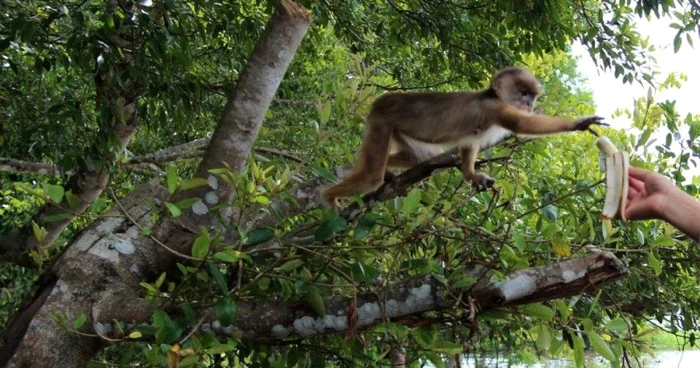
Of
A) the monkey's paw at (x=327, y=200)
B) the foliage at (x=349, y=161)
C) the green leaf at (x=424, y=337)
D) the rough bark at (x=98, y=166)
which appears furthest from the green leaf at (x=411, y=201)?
the rough bark at (x=98, y=166)

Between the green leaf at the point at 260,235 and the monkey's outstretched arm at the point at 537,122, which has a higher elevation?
the monkey's outstretched arm at the point at 537,122

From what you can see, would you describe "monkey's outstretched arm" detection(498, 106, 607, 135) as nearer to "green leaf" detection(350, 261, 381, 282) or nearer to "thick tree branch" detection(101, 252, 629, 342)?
"thick tree branch" detection(101, 252, 629, 342)

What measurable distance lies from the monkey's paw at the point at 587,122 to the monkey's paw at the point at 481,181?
0.48 m

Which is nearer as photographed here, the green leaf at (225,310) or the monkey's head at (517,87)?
the green leaf at (225,310)

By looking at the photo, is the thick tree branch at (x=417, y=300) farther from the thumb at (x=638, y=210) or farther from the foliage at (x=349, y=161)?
the thumb at (x=638, y=210)

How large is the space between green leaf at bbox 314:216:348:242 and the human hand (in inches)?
44.1

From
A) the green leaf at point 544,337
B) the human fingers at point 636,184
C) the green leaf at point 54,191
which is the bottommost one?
the green leaf at point 54,191

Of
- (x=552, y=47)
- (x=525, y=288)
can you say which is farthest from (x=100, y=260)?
(x=552, y=47)

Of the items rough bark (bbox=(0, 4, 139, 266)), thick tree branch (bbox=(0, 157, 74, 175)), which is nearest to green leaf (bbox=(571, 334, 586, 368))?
rough bark (bbox=(0, 4, 139, 266))

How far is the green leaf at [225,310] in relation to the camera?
3.01 meters

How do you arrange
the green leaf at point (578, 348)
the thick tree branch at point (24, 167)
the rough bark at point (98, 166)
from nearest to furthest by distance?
the green leaf at point (578, 348) < the rough bark at point (98, 166) < the thick tree branch at point (24, 167)

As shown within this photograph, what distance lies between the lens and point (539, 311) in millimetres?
3029

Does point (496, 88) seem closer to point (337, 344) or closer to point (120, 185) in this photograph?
point (337, 344)

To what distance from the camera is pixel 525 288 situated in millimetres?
2932
